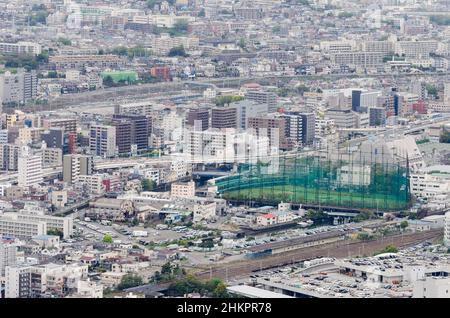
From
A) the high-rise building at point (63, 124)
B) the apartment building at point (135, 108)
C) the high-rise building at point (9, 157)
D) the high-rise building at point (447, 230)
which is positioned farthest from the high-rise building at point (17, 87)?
the high-rise building at point (447, 230)

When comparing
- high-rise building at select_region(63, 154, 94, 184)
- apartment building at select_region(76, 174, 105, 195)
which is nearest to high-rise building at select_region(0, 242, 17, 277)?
apartment building at select_region(76, 174, 105, 195)

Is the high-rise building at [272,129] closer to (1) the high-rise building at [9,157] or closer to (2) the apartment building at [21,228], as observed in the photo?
(1) the high-rise building at [9,157]

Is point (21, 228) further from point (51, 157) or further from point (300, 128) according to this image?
point (300, 128)

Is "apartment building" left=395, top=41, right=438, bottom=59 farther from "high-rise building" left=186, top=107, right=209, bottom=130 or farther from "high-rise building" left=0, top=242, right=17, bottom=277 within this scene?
"high-rise building" left=0, top=242, right=17, bottom=277

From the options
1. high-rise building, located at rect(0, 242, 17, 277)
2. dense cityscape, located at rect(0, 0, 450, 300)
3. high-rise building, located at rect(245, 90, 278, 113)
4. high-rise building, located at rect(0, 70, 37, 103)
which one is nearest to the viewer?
high-rise building, located at rect(0, 242, 17, 277)

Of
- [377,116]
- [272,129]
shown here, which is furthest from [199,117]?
[377,116]

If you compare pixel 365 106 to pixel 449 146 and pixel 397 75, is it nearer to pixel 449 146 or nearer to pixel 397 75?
pixel 449 146
